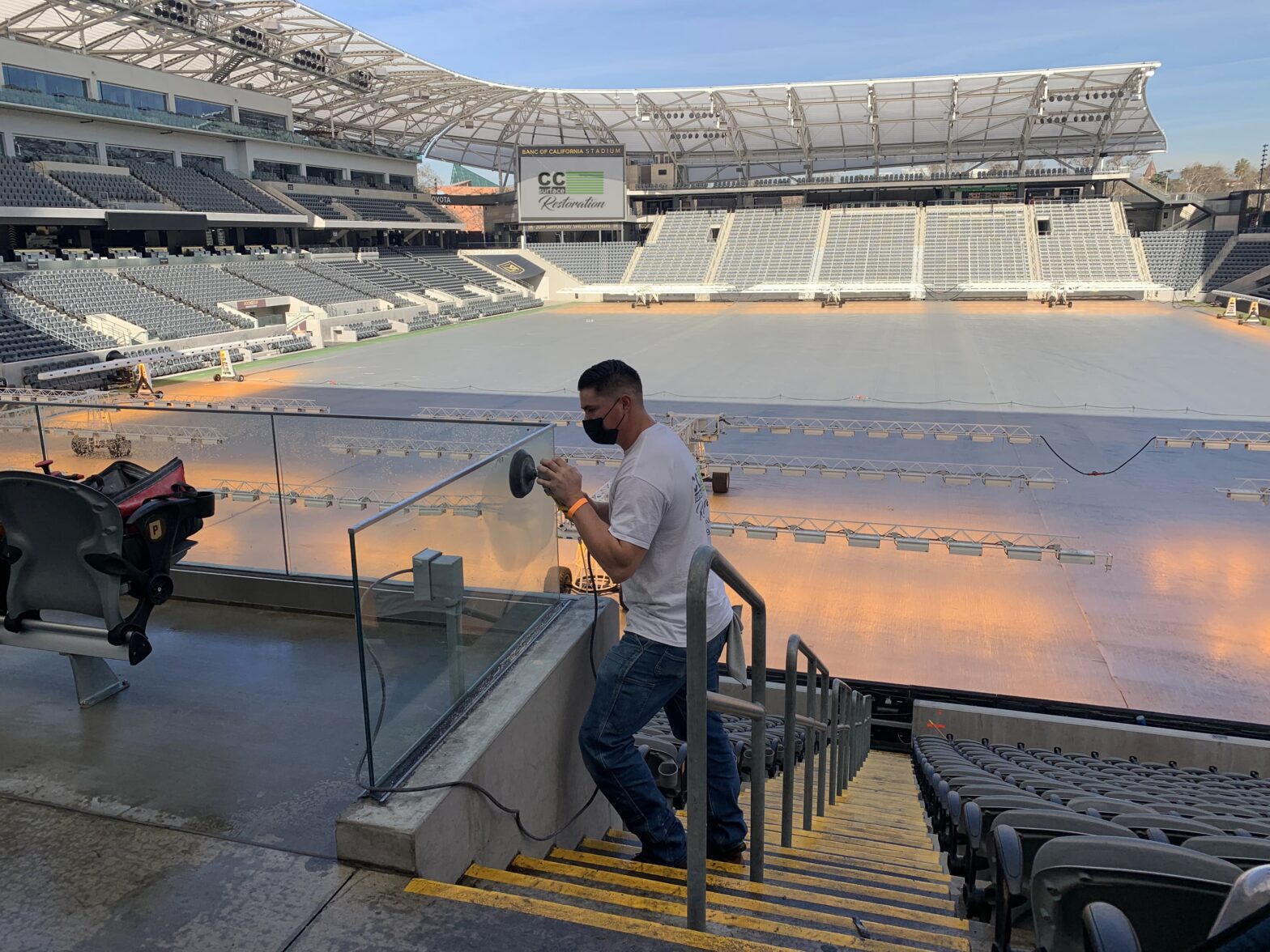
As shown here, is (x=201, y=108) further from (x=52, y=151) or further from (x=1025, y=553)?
(x=1025, y=553)

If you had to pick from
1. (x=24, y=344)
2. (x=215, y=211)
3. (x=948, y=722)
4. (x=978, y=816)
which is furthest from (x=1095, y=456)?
(x=215, y=211)

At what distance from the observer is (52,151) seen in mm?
37906

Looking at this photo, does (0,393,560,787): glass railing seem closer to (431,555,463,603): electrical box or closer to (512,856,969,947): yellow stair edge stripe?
(431,555,463,603): electrical box

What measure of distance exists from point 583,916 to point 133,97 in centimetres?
4928

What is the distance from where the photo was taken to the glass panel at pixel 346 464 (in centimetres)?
491

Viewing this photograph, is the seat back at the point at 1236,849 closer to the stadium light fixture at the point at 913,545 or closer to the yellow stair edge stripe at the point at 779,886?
the yellow stair edge stripe at the point at 779,886

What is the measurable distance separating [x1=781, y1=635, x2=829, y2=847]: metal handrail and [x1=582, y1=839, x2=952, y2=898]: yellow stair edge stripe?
0.73ft

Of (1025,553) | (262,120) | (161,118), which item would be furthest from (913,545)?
(262,120)

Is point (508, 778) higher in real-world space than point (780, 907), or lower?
higher

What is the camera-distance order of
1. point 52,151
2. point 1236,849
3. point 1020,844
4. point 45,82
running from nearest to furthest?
point 1020,844, point 1236,849, point 45,82, point 52,151

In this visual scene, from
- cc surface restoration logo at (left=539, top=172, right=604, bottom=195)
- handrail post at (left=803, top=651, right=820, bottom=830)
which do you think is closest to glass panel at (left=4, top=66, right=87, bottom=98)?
cc surface restoration logo at (left=539, top=172, right=604, bottom=195)

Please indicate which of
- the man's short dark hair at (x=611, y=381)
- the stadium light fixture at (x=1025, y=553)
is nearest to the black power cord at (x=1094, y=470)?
the stadium light fixture at (x=1025, y=553)

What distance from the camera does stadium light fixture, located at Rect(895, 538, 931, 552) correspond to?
12547mm

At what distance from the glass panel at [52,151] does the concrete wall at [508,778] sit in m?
43.1
